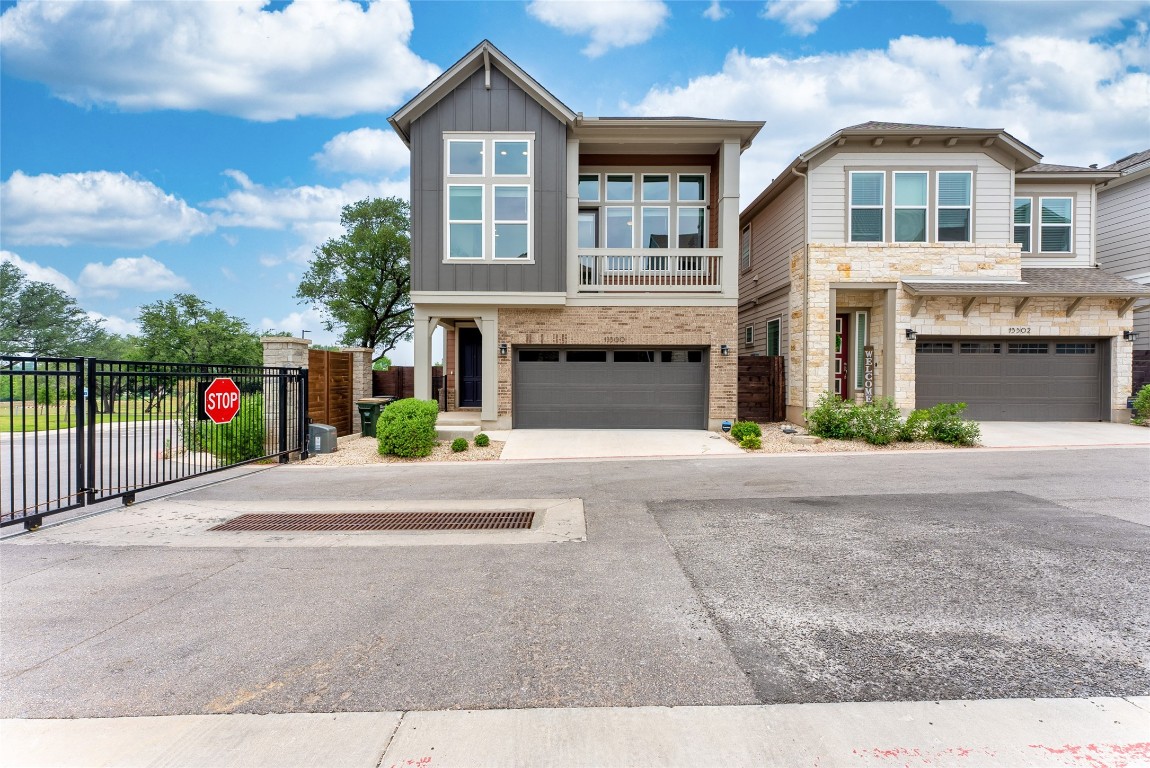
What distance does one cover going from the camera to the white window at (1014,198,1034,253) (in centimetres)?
1496

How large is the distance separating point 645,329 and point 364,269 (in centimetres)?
1793

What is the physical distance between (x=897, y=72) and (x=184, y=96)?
2388 centimetres

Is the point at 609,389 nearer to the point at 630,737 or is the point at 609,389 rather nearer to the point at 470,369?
the point at 470,369

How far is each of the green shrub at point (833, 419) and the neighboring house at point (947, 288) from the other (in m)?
1.06

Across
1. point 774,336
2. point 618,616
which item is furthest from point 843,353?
point 618,616

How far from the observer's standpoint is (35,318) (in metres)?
36.8

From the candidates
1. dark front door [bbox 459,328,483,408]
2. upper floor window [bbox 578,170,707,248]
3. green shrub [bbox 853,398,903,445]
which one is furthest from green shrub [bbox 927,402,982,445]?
dark front door [bbox 459,328,483,408]

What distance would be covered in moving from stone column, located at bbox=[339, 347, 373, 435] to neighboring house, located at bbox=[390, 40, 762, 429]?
79.6 inches

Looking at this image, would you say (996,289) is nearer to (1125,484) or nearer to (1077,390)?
(1077,390)

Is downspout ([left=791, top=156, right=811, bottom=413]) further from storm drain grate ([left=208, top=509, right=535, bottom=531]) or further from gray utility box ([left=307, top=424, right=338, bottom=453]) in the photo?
gray utility box ([left=307, top=424, right=338, bottom=453])

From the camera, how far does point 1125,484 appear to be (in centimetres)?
747

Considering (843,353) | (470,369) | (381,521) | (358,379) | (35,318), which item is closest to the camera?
(381,521)

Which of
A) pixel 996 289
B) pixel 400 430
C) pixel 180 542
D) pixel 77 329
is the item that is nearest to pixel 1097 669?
pixel 180 542

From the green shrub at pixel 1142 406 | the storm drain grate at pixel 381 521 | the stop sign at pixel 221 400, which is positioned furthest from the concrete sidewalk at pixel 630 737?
the green shrub at pixel 1142 406
